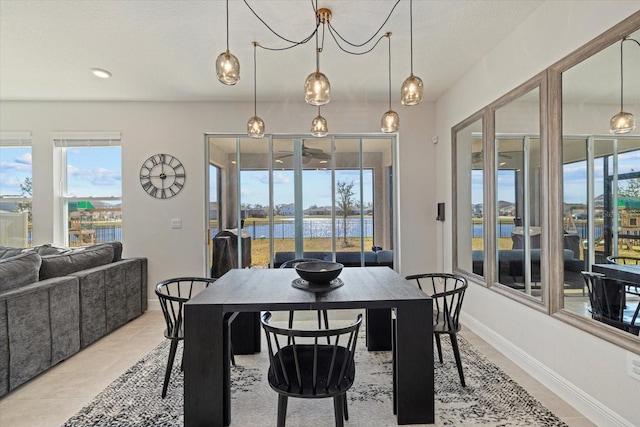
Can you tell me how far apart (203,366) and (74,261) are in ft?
7.24

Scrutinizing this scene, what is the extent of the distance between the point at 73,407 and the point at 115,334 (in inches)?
52.9

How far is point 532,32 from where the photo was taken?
2.46 meters

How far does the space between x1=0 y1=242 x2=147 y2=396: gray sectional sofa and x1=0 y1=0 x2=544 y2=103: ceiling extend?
6.13ft

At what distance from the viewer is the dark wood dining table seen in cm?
181

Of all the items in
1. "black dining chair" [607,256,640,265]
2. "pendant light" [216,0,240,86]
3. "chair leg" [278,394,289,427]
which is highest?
"pendant light" [216,0,240,86]

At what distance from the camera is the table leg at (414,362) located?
74.1 inches

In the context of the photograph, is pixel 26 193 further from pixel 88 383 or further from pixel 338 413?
pixel 338 413

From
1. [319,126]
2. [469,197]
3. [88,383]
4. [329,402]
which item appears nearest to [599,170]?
[469,197]

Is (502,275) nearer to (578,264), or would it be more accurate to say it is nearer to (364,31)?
(578,264)

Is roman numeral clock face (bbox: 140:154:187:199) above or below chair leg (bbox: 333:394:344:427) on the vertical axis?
above

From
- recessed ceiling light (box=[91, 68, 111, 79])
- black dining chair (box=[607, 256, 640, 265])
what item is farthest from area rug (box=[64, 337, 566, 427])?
recessed ceiling light (box=[91, 68, 111, 79])

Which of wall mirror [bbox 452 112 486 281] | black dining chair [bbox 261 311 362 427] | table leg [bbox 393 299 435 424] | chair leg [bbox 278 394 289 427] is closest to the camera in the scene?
black dining chair [bbox 261 311 362 427]

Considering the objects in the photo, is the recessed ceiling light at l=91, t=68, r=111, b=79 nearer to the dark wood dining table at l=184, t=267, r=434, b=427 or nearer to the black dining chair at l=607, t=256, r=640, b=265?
the dark wood dining table at l=184, t=267, r=434, b=427

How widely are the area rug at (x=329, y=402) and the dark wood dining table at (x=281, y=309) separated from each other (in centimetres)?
18
